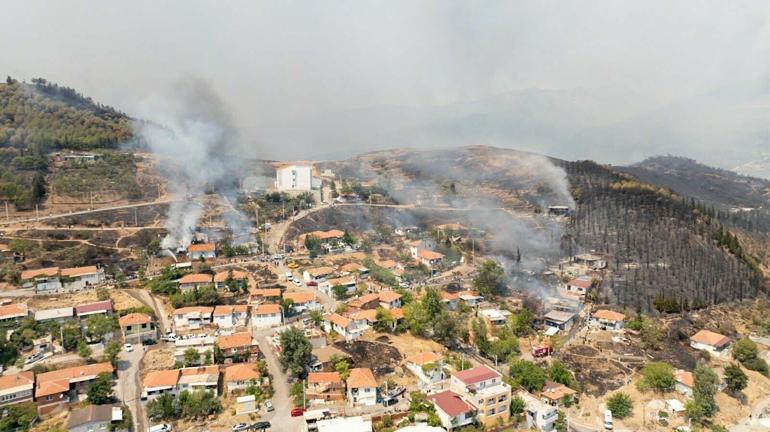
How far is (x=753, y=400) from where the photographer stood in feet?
97.1

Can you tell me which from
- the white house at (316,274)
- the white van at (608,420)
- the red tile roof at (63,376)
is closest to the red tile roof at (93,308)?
the red tile roof at (63,376)

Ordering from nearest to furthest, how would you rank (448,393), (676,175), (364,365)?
1. (448,393)
2. (364,365)
3. (676,175)

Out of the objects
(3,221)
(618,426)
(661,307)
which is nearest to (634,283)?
(661,307)

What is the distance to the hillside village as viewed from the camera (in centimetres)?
2478

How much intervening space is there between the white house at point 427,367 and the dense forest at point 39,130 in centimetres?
4277

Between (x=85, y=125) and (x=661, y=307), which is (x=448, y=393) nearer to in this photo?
(x=661, y=307)

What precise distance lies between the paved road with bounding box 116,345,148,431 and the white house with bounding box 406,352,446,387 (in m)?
14.0

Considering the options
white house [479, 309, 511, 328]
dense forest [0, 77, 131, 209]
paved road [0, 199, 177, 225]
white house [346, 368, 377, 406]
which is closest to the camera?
white house [346, 368, 377, 406]

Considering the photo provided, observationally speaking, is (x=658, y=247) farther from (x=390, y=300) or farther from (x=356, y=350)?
(x=356, y=350)

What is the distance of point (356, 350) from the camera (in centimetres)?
3053

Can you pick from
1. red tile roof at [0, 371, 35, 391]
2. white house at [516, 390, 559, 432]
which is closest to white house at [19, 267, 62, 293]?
red tile roof at [0, 371, 35, 391]

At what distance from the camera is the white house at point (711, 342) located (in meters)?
34.6

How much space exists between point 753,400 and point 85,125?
79643 millimetres

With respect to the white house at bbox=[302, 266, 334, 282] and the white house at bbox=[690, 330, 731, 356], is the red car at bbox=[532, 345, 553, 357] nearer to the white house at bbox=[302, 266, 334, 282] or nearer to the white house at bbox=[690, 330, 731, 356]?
the white house at bbox=[690, 330, 731, 356]
